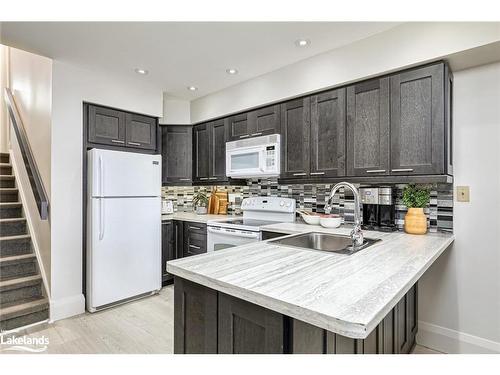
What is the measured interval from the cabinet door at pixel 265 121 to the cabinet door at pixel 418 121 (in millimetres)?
1144

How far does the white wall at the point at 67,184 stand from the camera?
271 centimetres

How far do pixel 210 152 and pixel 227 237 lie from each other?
1260 mm

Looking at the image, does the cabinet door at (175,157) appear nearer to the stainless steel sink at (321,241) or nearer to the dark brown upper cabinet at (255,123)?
the dark brown upper cabinet at (255,123)

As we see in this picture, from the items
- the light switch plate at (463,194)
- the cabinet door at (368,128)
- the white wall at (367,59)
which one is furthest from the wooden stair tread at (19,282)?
the light switch plate at (463,194)

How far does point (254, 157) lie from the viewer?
313 cm

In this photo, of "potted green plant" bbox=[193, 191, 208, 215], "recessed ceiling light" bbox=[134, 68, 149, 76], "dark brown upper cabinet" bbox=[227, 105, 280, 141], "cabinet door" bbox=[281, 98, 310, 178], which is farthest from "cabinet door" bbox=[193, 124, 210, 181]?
"cabinet door" bbox=[281, 98, 310, 178]

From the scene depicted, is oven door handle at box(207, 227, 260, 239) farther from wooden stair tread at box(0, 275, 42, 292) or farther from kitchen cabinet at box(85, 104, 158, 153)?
wooden stair tread at box(0, 275, 42, 292)

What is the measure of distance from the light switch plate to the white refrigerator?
291cm

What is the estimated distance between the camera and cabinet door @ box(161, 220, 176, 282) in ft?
11.5

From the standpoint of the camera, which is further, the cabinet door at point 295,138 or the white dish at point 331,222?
the cabinet door at point 295,138

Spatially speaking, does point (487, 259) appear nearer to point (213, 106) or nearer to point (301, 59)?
point (301, 59)

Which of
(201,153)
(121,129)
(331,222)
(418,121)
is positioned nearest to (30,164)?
(121,129)

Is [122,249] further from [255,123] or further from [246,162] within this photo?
[255,123]
